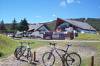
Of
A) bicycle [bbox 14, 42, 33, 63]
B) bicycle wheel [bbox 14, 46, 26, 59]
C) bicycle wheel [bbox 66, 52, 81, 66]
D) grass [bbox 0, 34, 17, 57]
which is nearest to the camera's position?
bicycle wheel [bbox 66, 52, 81, 66]

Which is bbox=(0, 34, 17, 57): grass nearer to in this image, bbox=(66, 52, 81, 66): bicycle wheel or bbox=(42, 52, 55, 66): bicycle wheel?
bbox=(42, 52, 55, 66): bicycle wheel

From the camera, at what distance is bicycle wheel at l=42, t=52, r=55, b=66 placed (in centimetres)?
1573

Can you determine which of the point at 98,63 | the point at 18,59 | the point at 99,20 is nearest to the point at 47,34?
the point at 18,59

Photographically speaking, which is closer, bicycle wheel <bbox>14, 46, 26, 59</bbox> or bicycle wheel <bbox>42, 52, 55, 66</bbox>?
bicycle wheel <bbox>42, 52, 55, 66</bbox>

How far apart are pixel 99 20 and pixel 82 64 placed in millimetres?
→ 105127

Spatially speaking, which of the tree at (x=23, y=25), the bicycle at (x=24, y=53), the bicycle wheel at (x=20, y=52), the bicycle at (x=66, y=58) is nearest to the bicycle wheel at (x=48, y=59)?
the bicycle at (x=66, y=58)

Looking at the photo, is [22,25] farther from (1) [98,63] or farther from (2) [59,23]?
(1) [98,63]

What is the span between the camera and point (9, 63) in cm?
1791

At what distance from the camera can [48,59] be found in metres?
15.7

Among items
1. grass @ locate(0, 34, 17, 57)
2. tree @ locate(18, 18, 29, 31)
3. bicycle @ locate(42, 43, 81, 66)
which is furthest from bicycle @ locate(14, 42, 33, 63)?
tree @ locate(18, 18, 29, 31)

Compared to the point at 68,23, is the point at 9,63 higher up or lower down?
lower down

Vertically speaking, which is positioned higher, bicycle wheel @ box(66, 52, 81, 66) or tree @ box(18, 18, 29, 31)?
tree @ box(18, 18, 29, 31)

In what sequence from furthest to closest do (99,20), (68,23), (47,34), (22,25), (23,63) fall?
1. (99,20)
2. (22,25)
3. (68,23)
4. (47,34)
5. (23,63)

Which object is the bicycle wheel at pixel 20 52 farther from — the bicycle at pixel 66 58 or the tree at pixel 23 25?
the tree at pixel 23 25
